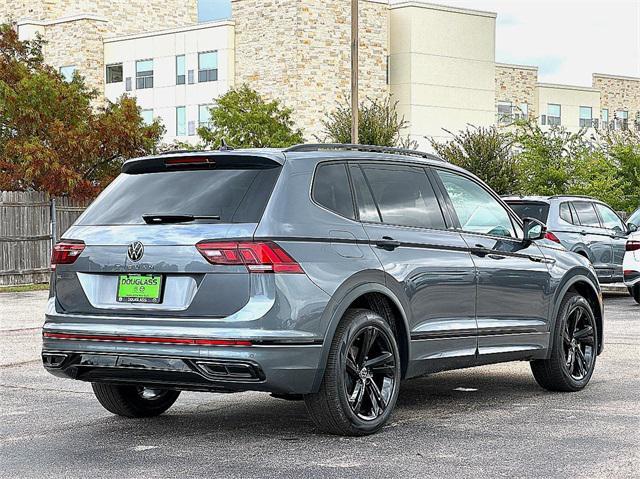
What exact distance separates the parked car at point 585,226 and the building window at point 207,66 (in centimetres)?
4031

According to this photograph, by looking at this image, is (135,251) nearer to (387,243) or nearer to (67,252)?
(67,252)

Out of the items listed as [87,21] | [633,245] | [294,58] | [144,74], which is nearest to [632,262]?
[633,245]

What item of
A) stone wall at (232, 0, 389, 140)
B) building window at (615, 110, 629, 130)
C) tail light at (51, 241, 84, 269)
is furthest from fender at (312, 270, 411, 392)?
building window at (615, 110, 629, 130)

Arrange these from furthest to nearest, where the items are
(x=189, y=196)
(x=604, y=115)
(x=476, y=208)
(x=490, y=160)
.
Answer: (x=604, y=115) → (x=490, y=160) → (x=476, y=208) → (x=189, y=196)

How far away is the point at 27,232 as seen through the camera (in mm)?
29312

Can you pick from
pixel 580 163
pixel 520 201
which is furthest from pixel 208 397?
pixel 580 163

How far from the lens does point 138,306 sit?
7613 mm

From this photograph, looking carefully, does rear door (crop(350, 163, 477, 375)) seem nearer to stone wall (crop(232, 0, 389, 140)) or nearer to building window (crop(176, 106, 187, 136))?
stone wall (crop(232, 0, 389, 140))

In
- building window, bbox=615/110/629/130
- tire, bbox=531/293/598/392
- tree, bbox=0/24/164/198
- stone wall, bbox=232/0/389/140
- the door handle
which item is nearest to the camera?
the door handle

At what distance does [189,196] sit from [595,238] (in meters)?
14.9

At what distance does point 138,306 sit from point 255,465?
129cm

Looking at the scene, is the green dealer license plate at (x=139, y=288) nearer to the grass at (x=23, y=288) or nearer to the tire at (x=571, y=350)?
the tire at (x=571, y=350)

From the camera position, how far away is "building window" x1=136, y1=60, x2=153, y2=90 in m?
63.7

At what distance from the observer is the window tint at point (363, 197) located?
8227 millimetres
